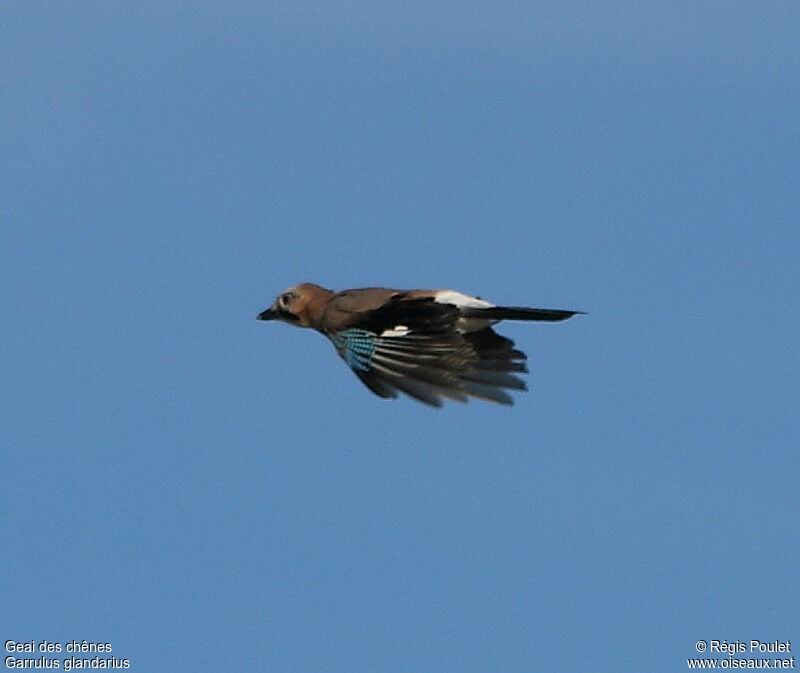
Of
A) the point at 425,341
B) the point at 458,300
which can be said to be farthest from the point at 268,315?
the point at 425,341

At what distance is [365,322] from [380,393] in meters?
1.41

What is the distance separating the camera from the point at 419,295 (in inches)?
645

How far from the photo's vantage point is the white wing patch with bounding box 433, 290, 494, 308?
16.3 metres

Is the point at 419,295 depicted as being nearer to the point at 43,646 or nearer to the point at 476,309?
the point at 476,309

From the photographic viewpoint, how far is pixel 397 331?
15250 mm

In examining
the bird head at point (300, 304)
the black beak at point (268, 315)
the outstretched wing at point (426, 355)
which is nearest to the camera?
the outstretched wing at point (426, 355)

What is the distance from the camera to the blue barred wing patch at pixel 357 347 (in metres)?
15.1

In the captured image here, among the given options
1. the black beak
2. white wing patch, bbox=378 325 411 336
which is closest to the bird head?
the black beak

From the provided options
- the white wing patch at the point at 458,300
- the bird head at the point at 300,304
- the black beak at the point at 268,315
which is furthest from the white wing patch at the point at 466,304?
the black beak at the point at 268,315

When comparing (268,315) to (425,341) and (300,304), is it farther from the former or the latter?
(425,341)

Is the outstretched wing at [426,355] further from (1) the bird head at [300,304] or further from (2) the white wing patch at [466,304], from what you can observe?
(1) the bird head at [300,304]

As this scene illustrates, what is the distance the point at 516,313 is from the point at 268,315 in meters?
3.31

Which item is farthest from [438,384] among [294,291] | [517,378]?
[294,291]

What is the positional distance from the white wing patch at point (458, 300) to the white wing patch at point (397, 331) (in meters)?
0.91
